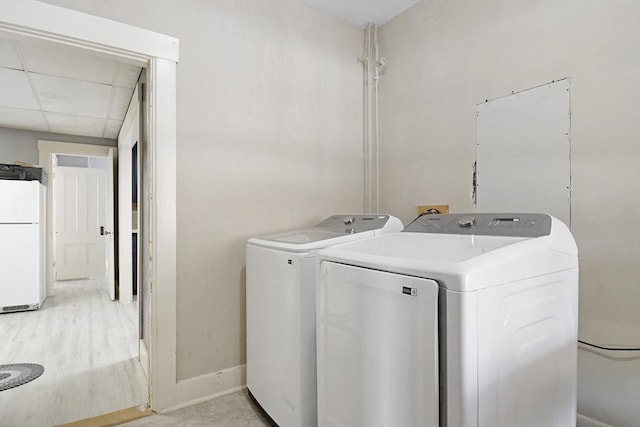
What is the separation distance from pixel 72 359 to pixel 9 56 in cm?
234

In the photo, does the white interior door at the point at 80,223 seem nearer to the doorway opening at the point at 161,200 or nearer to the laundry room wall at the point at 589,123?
the doorway opening at the point at 161,200

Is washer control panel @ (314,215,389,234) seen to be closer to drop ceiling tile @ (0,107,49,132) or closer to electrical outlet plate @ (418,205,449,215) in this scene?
electrical outlet plate @ (418,205,449,215)

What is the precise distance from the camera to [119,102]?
3.73 meters

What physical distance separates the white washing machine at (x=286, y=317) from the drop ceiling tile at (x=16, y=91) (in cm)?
273

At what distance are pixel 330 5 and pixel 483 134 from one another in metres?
1.43

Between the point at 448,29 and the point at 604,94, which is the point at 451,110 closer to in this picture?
the point at 448,29

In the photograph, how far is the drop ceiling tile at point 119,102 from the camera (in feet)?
11.3

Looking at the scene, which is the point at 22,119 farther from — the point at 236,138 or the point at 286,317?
the point at 286,317

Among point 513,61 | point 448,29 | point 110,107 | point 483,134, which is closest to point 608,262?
point 483,134

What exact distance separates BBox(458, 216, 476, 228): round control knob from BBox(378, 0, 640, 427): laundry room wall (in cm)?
59

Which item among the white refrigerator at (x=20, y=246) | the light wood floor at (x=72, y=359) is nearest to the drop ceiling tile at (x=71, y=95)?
the white refrigerator at (x=20, y=246)

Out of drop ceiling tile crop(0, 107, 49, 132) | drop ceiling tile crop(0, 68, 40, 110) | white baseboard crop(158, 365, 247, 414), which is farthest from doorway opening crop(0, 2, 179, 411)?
drop ceiling tile crop(0, 107, 49, 132)

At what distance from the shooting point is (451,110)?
89.4 inches

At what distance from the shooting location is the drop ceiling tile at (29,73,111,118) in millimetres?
3203
